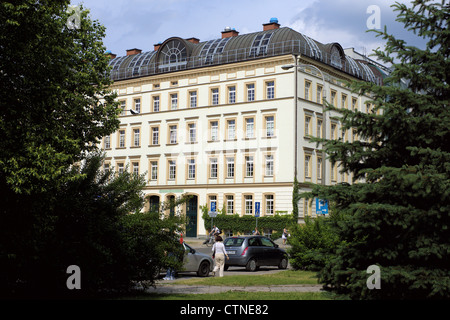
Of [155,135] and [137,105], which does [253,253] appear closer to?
[155,135]

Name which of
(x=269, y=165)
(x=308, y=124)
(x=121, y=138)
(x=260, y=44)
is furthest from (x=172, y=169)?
(x=260, y=44)

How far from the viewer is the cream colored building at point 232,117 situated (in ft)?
184

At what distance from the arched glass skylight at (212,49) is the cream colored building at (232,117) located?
131 mm

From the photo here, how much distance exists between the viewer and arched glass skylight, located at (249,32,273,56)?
5809 cm

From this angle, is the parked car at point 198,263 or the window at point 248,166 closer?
the parked car at point 198,263

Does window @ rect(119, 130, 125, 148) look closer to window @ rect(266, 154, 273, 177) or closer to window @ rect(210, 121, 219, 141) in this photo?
window @ rect(210, 121, 219, 141)

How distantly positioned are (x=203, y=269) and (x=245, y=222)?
107 feet

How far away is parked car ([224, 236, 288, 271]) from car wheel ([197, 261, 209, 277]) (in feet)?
7.95

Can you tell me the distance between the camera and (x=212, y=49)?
6203 centimetres

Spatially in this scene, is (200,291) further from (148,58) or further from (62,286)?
(148,58)

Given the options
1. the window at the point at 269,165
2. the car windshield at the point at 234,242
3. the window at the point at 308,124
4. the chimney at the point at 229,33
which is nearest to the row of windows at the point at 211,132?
the window at the point at 269,165

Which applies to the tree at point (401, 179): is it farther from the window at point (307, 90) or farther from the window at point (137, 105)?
the window at point (137, 105)
